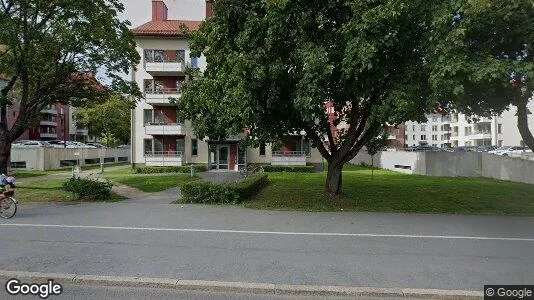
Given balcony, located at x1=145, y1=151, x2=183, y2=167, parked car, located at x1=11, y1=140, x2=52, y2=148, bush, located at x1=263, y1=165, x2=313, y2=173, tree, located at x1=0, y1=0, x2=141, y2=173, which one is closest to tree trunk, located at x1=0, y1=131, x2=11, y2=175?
tree, located at x1=0, y1=0, x2=141, y2=173

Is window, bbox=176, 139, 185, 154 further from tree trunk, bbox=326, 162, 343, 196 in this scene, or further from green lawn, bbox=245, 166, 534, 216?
tree trunk, bbox=326, 162, 343, 196

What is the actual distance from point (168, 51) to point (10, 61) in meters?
20.5

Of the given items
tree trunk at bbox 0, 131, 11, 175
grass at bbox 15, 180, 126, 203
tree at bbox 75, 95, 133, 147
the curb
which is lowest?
the curb

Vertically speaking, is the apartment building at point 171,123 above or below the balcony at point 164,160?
above

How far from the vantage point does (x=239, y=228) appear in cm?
912

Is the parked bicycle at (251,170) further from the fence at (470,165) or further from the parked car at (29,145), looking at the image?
the parked car at (29,145)

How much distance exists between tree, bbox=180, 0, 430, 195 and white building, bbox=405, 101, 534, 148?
18.1 ft

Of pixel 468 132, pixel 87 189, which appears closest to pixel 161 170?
pixel 87 189

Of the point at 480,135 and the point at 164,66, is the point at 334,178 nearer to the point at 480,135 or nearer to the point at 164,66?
the point at 164,66

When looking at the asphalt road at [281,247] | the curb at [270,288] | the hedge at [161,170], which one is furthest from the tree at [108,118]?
the curb at [270,288]

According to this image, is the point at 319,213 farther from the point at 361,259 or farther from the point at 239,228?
the point at 361,259

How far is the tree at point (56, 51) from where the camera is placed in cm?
1627

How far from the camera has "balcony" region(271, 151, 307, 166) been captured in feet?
112

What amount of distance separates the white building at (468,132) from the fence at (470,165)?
261 centimetres
